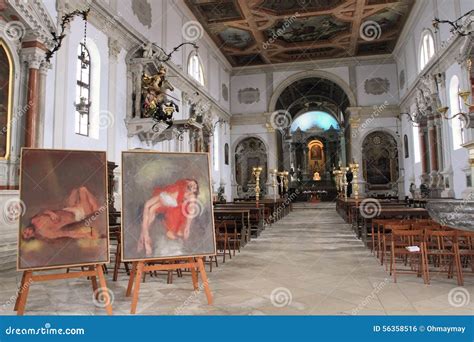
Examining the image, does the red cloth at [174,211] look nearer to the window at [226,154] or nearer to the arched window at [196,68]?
the arched window at [196,68]

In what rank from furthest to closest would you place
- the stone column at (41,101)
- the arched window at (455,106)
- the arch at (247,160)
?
1. the arch at (247,160)
2. the arched window at (455,106)
3. the stone column at (41,101)

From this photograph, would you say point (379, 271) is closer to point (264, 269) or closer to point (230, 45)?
point (264, 269)

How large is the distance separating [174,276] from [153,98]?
25.0ft

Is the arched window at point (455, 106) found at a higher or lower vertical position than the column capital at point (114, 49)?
lower

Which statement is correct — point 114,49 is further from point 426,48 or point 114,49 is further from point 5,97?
point 426,48

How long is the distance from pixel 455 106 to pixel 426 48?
13.5 feet

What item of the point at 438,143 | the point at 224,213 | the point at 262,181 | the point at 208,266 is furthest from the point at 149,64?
the point at 262,181

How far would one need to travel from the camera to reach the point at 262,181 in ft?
79.2

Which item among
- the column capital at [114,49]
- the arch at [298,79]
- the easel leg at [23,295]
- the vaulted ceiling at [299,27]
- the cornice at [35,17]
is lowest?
the easel leg at [23,295]

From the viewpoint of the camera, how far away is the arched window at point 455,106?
12.6 m

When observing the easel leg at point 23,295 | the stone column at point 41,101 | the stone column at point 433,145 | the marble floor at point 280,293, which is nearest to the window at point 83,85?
the stone column at point 41,101

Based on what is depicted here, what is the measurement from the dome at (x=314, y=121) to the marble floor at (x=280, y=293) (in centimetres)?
2849

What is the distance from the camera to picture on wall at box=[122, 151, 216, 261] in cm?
394

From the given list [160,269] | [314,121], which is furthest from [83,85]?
[314,121]
